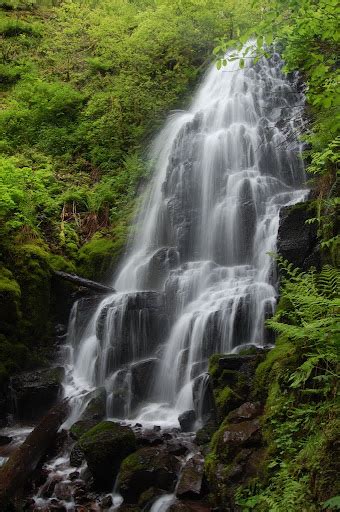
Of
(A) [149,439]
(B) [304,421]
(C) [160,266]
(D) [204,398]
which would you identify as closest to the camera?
(B) [304,421]

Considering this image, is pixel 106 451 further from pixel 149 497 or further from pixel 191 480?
pixel 191 480

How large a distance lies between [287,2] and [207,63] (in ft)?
52.1

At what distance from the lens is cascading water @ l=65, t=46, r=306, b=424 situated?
8.38m

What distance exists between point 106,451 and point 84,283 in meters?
5.56

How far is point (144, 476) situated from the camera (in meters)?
5.47

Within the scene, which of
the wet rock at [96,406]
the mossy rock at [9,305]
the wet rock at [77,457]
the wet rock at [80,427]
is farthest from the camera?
the mossy rock at [9,305]

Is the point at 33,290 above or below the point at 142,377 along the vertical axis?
above

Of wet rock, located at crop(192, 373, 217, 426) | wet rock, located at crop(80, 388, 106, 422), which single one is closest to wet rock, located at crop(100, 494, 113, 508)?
wet rock, located at crop(192, 373, 217, 426)

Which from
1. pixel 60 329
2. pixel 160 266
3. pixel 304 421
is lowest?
pixel 304 421

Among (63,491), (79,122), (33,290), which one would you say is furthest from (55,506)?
(79,122)

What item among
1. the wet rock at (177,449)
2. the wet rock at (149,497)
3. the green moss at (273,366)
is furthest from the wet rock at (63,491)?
the green moss at (273,366)

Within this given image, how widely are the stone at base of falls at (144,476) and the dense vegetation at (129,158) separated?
1.45m

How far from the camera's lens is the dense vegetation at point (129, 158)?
386cm

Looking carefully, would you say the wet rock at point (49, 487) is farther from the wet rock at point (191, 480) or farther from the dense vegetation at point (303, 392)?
the dense vegetation at point (303, 392)
